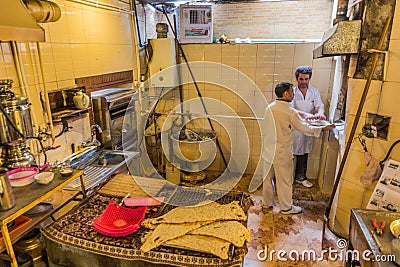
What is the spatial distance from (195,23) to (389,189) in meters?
2.69

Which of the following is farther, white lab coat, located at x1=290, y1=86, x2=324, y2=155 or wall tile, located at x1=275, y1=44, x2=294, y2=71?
wall tile, located at x1=275, y1=44, x2=294, y2=71

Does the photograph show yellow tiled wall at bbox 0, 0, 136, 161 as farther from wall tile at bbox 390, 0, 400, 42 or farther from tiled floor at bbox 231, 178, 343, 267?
wall tile at bbox 390, 0, 400, 42

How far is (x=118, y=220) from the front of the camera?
4.61 feet

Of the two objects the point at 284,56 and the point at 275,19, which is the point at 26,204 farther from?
the point at 275,19

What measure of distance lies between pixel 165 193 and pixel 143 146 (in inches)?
65.6

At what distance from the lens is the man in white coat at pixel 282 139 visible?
257cm

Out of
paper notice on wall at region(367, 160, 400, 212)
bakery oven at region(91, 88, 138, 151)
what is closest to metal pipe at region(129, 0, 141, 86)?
bakery oven at region(91, 88, 138, 151)

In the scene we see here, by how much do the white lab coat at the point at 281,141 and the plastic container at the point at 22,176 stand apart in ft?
6.48

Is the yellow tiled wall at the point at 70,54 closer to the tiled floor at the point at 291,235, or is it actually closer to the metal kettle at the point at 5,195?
the metal kettle at the point at 5,195

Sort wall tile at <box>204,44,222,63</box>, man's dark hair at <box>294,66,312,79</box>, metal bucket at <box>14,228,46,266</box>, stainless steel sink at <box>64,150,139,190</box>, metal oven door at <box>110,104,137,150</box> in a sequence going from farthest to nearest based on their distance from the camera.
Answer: wall tile at <box>204,44,222,63</box>, man's dark hair at <box>294,66,312,79</box>, metal oven door at <box>110,104,137,150</box>, stainless steel sink at <box>64,150,139,190</box>, metal bucket at <box>14,228,46,266</box>

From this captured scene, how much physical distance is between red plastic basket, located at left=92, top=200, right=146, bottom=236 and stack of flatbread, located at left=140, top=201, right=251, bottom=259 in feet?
0.20

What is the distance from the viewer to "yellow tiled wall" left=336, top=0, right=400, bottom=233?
1854 millimetres

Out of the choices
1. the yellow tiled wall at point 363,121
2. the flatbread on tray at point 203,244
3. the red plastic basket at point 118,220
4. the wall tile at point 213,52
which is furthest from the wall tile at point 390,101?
the wall tile at point 213,52

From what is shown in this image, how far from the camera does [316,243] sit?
7.65 ft
